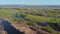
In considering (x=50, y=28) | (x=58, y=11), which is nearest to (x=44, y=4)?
(x=58, y=11)

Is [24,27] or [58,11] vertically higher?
[58,11]

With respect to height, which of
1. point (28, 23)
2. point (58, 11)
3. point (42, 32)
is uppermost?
point (58, 11)

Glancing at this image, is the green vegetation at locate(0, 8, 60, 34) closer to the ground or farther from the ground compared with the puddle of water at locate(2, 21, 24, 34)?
farther from the ground

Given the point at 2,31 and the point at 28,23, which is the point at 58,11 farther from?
the point at 2,31

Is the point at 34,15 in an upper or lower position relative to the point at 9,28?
upper

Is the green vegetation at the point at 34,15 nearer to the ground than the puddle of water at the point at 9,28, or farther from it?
farther from it

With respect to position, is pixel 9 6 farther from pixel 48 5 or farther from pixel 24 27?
pixel 48 5

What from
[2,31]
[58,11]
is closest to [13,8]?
[2,31]

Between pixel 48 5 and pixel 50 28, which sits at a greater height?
pixel 48 5

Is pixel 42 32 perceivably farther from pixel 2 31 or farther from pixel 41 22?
pixel 2 31
